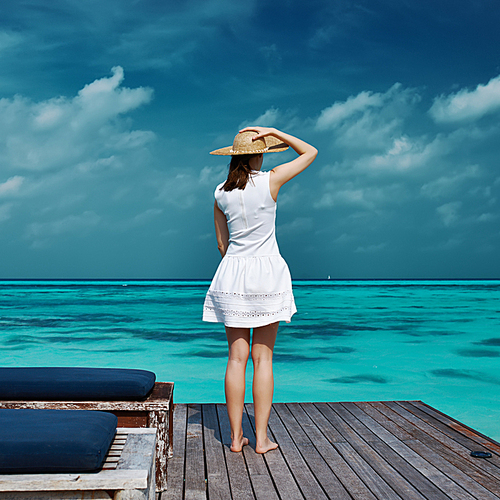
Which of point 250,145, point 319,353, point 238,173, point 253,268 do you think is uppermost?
Answer: point 250,145

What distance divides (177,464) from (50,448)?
1.24 meters

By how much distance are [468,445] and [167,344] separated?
7898 millimetres

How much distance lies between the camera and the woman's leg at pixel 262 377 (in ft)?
9.12

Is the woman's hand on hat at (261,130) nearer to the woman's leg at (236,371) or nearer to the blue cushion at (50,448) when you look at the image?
the woman's leg at (236,371)

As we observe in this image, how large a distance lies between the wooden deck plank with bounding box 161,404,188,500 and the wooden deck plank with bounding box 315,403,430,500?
0.86 metres

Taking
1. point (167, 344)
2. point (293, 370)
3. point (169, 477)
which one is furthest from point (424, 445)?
point (167, 344)

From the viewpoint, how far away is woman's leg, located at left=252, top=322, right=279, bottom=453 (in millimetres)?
2781

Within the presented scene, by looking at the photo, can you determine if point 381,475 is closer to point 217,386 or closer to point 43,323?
point 217,386

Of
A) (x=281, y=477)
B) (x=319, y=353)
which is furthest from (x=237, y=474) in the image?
(x=319, y=353)

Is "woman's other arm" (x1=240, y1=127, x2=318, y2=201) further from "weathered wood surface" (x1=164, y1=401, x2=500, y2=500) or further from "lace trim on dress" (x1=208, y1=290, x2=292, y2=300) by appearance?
"weathered wood surface" (x1=164, y1=401, x2=500, y2=500)

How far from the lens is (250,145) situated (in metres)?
2.66

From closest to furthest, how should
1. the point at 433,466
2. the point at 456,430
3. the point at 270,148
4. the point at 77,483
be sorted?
the point at 77,483 < the point at 433,466 < the point at 270,148 < the point at 456,430

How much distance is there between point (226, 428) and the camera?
10.8 feet

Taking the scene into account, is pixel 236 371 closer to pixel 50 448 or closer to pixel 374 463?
pixel 374 463
